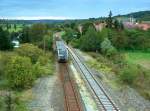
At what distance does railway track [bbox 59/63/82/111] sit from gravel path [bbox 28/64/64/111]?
456mm

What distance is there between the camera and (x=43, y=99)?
30484 mm

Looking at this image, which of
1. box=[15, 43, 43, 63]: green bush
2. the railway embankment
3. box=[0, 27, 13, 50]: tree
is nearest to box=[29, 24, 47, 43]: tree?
box=[0, 27, 13, 50]: tree

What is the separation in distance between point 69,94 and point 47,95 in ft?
6.12

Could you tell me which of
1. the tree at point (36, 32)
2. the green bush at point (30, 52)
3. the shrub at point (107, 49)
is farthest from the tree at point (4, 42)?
the shrub at point (107, 49)

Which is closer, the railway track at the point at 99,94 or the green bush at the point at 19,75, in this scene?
the railway track at the point at 99,94

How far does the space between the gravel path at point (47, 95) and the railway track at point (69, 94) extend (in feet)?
1.50

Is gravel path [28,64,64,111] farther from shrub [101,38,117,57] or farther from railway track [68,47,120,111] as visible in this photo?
shrub [101,38,117,57]

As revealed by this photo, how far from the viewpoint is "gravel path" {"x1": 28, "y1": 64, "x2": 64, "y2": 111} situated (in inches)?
1091

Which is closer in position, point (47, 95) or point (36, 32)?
point (47, 95)

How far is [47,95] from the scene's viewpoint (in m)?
32.1

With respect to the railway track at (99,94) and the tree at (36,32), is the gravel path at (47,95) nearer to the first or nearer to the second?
the railway track at (99,94)

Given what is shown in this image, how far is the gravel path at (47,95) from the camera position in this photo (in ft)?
90.9

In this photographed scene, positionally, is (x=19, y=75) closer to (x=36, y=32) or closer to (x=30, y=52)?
(x=30, y=52)

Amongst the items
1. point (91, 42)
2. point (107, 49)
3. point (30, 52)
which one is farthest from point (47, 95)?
point (91, 42)
